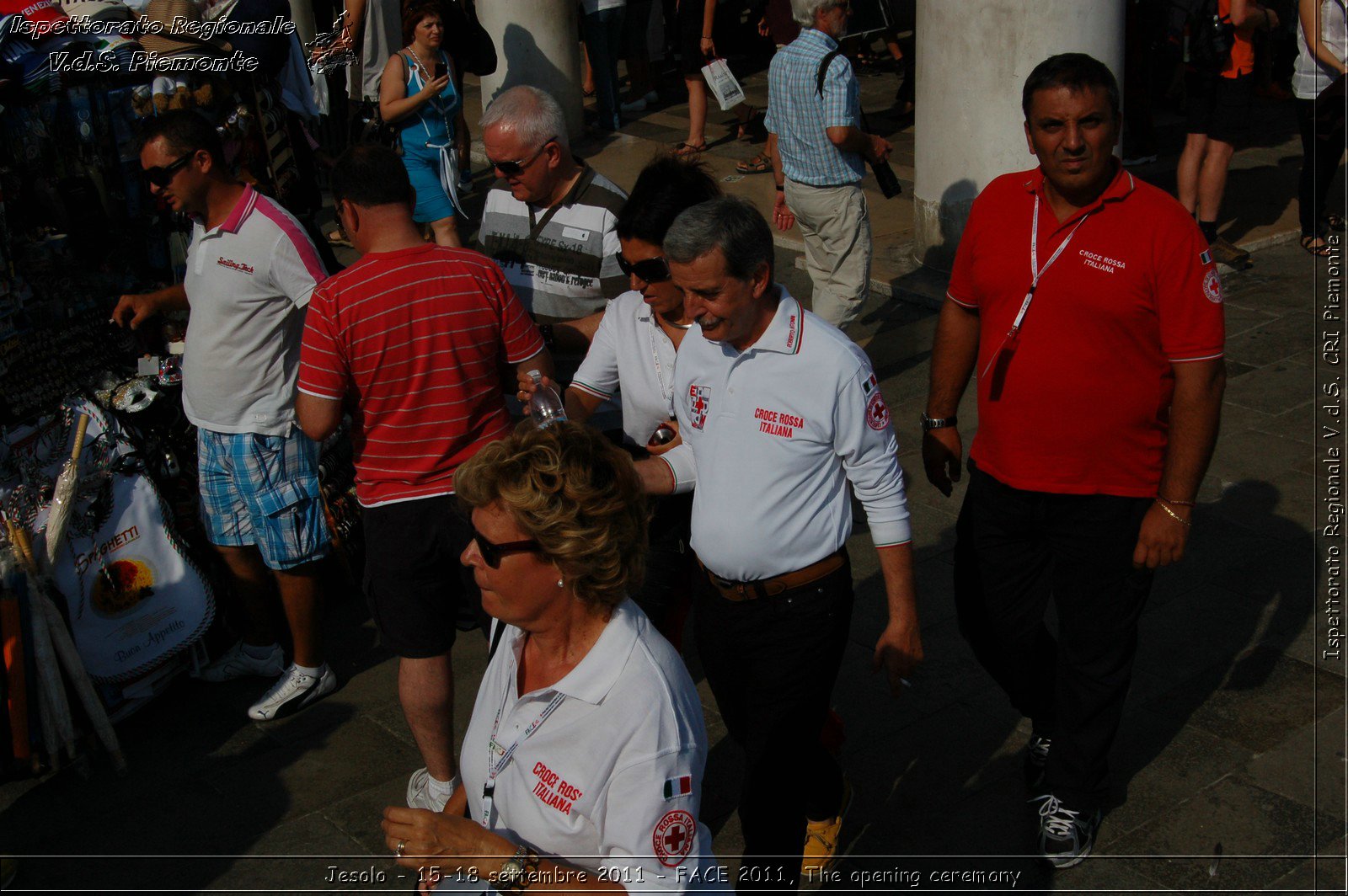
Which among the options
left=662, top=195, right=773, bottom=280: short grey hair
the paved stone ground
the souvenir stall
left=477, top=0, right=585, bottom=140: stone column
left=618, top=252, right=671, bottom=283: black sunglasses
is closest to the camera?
left=662, top=195, right=773, bottom=280: short grey hair

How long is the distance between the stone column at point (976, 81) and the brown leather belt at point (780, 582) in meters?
5.16

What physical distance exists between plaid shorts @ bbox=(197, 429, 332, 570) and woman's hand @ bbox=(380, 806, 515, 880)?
261 cm

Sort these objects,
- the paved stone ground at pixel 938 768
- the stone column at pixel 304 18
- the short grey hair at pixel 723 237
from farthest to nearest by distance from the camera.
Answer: the stone column at pixel 304 18 < the paved stone ground at pixel 938 768 < the short grey hair at pixel 723 237

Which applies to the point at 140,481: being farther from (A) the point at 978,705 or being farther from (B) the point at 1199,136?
(B) the point at 1199,136

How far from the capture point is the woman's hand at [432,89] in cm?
835

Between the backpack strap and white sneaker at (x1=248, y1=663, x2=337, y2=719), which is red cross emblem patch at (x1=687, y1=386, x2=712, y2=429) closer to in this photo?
white sneaker at (x1=248, y1=663, x2=337, y2=719)

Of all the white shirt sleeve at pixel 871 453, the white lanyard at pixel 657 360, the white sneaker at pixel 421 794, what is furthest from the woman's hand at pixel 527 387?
the white sneaker at pixel 421 794

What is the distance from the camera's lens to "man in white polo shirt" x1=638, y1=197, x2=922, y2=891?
3.20 m

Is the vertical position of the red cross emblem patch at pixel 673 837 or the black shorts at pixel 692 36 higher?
the red cross emblem patch at pixel 673 837

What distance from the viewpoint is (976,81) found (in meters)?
7.91

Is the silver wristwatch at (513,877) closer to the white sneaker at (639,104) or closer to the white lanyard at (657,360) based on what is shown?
the white lanyard at (657,360)

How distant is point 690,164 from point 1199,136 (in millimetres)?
5412

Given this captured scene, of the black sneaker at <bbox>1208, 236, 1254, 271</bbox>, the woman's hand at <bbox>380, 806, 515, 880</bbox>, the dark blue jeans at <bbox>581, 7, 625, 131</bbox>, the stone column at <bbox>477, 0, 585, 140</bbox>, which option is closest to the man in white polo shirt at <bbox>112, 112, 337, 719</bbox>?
the woman's hand at <bbox>380, 806, 515, 880</bbox>

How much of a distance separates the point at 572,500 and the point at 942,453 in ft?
5.88
